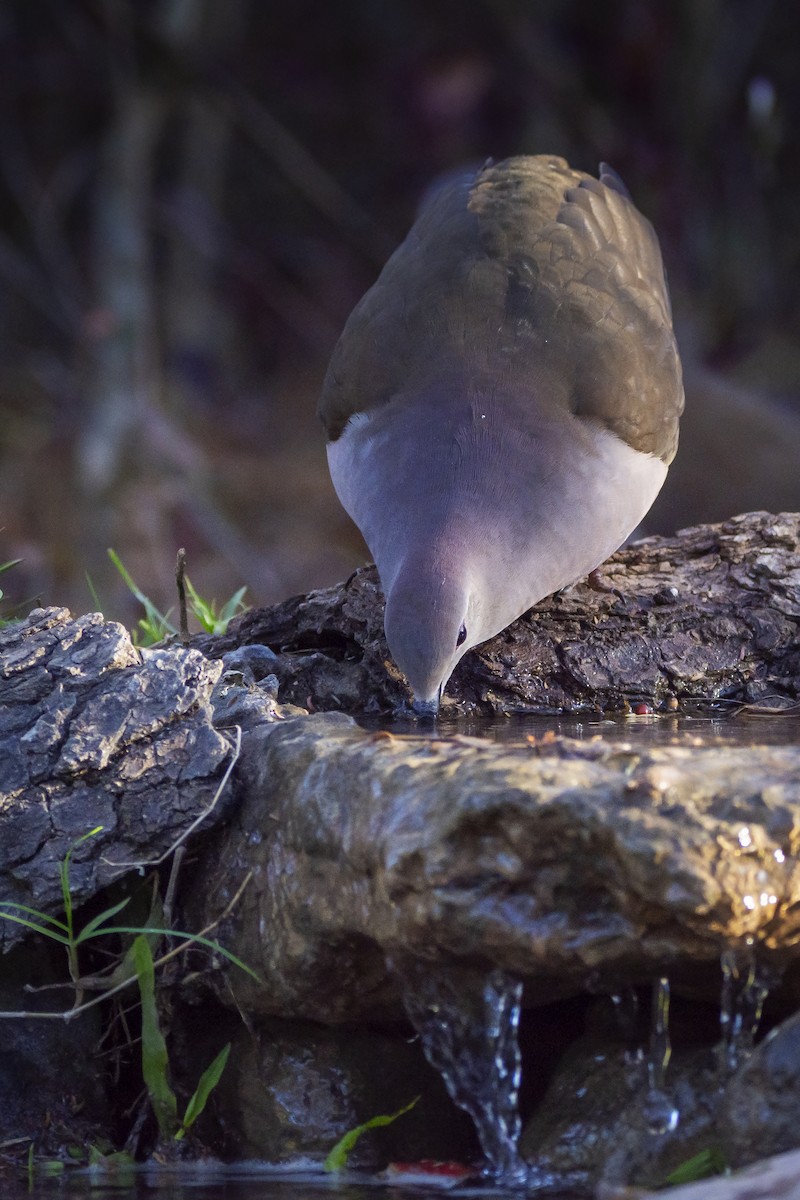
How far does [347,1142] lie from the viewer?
2.91 meters

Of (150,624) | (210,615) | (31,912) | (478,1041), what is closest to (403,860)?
(478,1041)

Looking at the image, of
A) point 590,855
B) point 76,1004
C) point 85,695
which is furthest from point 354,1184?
point 85,695

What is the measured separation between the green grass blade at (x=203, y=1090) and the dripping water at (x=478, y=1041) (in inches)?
17.7

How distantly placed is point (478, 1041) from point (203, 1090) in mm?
634

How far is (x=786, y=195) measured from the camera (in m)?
14.4

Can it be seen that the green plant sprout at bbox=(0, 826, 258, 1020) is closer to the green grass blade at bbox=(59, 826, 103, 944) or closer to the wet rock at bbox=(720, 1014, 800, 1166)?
the green grass blade at bbox=(59, 826, 103, 944)

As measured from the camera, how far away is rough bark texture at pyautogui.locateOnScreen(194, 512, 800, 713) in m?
4.08

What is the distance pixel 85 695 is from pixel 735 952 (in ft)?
4.95

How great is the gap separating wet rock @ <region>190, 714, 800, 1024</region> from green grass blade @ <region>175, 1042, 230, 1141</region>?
0.39 meters

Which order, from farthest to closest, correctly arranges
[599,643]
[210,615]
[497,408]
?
1. [210,615]
2. [497,408]
3. [599,643]

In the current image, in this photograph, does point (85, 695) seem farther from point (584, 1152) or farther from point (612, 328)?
point (612, 328)

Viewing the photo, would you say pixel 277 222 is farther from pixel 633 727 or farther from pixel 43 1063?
pixel 43 1063

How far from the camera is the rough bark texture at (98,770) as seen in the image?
10.0ft

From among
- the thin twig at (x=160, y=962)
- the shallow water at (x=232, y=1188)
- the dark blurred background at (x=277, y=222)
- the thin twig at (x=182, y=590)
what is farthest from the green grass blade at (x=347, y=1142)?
the dark blurred background at (x=277, y=222)
